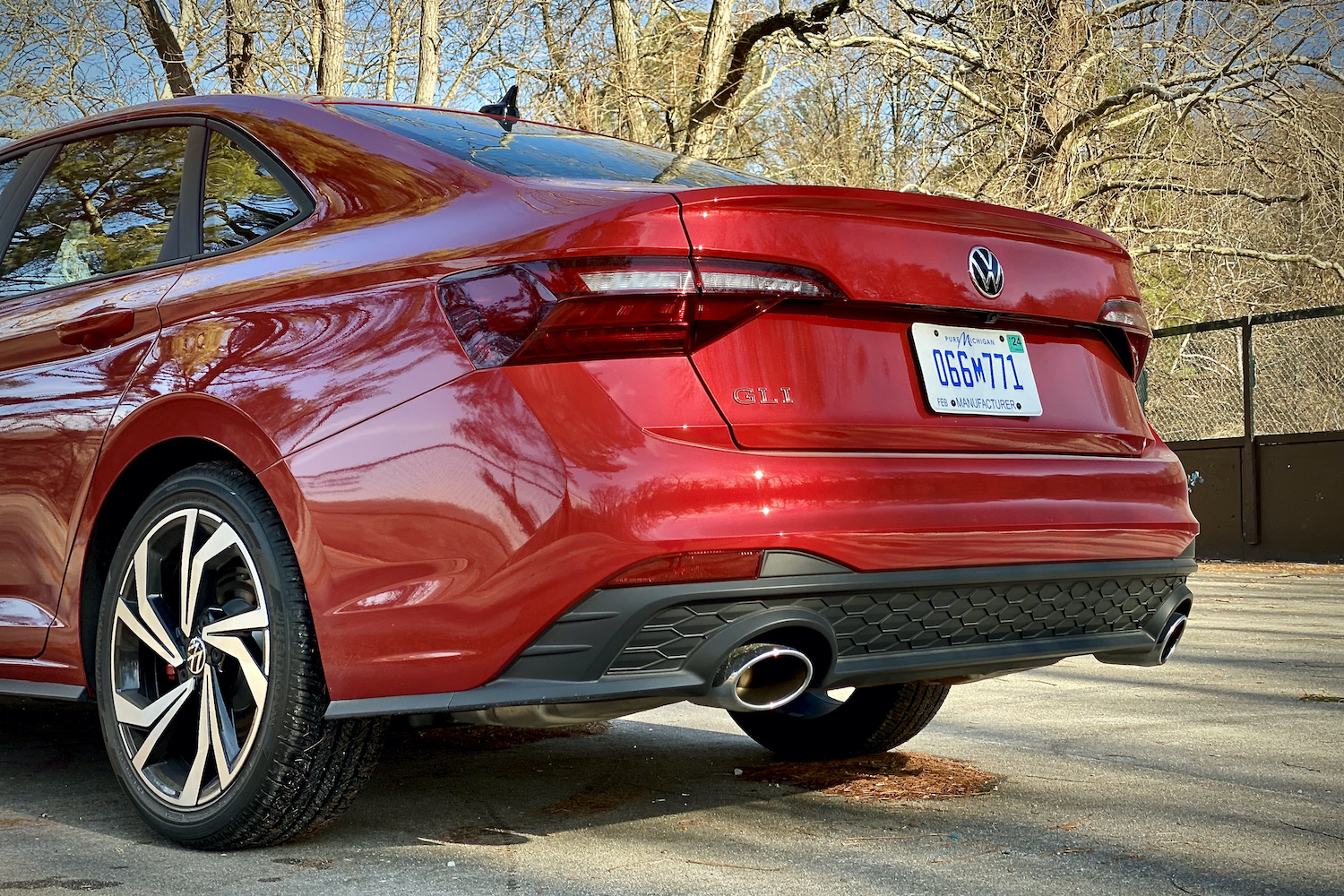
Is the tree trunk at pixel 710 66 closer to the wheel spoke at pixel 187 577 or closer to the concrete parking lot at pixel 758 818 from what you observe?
the concrete parking lot at pixel 758 818

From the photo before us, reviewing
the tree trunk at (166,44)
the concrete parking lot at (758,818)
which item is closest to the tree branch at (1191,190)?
the concrete parking lot at (758,818)

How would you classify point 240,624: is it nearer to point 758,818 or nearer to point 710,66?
point 758,818

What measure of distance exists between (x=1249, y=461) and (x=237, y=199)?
11270 mm

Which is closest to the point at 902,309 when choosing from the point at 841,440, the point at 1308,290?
the point at 841,440

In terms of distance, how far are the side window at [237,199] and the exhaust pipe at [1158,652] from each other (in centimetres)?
196

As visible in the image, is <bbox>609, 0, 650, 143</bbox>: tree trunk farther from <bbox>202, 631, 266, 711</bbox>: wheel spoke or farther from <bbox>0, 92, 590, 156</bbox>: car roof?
<bbox>202, 631, 266, 711</bbox>: wheel spoke

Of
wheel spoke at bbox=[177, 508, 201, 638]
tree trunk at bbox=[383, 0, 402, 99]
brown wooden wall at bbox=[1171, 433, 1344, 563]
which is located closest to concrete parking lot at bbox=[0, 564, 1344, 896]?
wheel spoke at bbox=[177, 508, 201, 638]

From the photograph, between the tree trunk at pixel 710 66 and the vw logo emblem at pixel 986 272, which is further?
the tree trunk at pixel 710 66

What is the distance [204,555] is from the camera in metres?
2.86

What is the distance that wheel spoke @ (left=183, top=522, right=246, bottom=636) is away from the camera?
9.17ft

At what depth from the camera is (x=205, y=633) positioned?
9.39ft

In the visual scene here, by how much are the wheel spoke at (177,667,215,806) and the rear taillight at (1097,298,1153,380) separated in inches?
79.4

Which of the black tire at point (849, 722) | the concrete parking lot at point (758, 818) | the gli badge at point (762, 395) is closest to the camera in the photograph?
the gli badge at point (762, 395)

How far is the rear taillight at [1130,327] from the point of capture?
3.06m
